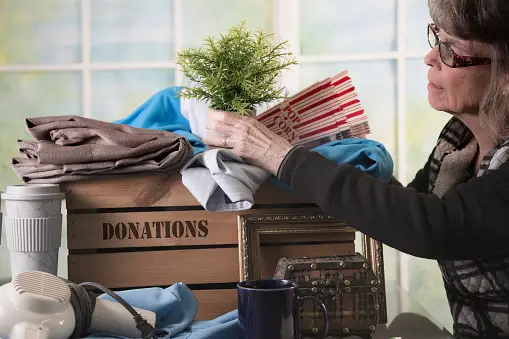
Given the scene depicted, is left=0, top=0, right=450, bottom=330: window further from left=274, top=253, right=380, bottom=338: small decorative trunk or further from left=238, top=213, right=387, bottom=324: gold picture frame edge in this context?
left=274, top=253, right=380, bottom=338: small decorative trunk

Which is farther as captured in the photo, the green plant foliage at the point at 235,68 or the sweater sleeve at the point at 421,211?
the green plant foliage at the point at 235,68

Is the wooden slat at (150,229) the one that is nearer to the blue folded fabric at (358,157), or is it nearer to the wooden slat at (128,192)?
the wooden slat at (128,192)

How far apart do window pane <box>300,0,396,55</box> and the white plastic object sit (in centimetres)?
182

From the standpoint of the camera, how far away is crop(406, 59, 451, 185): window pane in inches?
97.0

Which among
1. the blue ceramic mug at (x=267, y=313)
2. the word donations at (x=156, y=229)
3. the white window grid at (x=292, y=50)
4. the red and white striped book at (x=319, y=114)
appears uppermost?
the white window grid at (x=292, y=50)

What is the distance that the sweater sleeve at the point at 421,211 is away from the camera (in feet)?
3.14

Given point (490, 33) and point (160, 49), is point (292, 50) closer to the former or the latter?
point (160, 49)

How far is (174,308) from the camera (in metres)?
0.99

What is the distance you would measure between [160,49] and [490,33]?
161 cm

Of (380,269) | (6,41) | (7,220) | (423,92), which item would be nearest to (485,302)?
(380,269)

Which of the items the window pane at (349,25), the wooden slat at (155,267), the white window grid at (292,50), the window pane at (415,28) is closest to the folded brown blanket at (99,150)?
the wooden slat at (155,267)

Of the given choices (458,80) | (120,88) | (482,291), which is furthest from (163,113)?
(120,88)

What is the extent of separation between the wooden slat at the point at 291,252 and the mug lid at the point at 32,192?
380 millimetres

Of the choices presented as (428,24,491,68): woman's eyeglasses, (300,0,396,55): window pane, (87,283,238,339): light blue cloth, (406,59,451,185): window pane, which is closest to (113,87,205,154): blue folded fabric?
(87,283,238,339): light blue cloth
